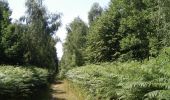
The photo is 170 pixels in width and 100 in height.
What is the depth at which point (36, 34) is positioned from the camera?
61.0 meters

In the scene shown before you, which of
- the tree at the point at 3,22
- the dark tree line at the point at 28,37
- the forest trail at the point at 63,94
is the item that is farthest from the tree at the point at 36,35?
the forest trail at the point at 63,94

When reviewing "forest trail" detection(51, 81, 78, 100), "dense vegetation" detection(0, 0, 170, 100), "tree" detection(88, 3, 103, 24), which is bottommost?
"forest trail" detection(51, 81, 78, 100)

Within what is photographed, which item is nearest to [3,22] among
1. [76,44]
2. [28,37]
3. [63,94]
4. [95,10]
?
[28,37]

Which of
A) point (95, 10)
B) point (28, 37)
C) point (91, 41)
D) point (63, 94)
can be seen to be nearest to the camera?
point (63, 94)

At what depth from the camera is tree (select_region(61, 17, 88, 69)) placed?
253 feet

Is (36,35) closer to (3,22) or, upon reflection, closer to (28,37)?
(28,37)

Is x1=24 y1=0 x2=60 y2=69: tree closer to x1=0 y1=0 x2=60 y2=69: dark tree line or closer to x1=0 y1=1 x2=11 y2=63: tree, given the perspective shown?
x1=0 y1=0 x2=60 y2=69: dark tree line

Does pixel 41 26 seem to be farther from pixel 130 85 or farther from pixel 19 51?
pixel 130 85

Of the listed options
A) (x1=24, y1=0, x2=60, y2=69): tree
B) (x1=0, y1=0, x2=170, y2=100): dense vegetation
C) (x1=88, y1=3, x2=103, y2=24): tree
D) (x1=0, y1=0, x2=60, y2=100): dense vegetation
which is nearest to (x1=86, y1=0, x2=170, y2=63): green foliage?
(x1=0, y1=0, x2=170, y2=100): dense vegetation

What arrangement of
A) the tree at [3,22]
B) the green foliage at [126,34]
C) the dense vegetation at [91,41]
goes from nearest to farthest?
the dense vegetation at [91,41] < the green foliage at [126,34] < the tree at [3,22]

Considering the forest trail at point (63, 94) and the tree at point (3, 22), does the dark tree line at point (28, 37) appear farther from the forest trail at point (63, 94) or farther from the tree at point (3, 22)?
the forest trail at point (63, 94)

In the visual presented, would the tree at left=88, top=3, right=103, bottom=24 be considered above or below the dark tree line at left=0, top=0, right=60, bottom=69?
above

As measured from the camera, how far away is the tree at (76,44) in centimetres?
7712

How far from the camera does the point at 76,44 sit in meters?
82.0
